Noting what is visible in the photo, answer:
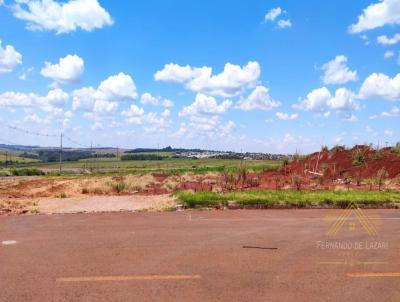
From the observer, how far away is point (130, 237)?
976 cm

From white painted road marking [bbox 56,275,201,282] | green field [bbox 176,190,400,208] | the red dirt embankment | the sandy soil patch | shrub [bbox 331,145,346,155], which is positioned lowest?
white painted road marking [bbox 56,275,201,282]

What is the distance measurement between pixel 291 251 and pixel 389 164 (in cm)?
2313

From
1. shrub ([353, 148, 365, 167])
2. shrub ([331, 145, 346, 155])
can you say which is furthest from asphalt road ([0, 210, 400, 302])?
shrub ([331, 145, 346, 155])

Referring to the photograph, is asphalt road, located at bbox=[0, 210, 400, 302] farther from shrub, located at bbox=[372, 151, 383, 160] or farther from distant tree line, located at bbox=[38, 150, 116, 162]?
distant tree line, located at bbox=[38, 150, 116, 162]

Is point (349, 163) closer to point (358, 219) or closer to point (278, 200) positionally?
point (278, 200)

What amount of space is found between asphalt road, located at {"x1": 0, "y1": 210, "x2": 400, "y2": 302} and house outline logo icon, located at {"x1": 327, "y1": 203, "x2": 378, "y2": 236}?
15 cm

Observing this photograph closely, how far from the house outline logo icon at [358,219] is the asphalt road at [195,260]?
146 millimetres

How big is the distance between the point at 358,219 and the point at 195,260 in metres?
7.02

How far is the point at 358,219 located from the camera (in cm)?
1288

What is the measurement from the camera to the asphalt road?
240 inches

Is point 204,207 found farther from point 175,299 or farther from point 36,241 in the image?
point 175,299

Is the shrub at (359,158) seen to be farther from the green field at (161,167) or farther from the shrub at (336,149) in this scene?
the green field at (161,167)

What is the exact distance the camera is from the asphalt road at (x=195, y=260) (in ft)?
20.0

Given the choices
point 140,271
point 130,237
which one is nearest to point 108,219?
point 130,237
